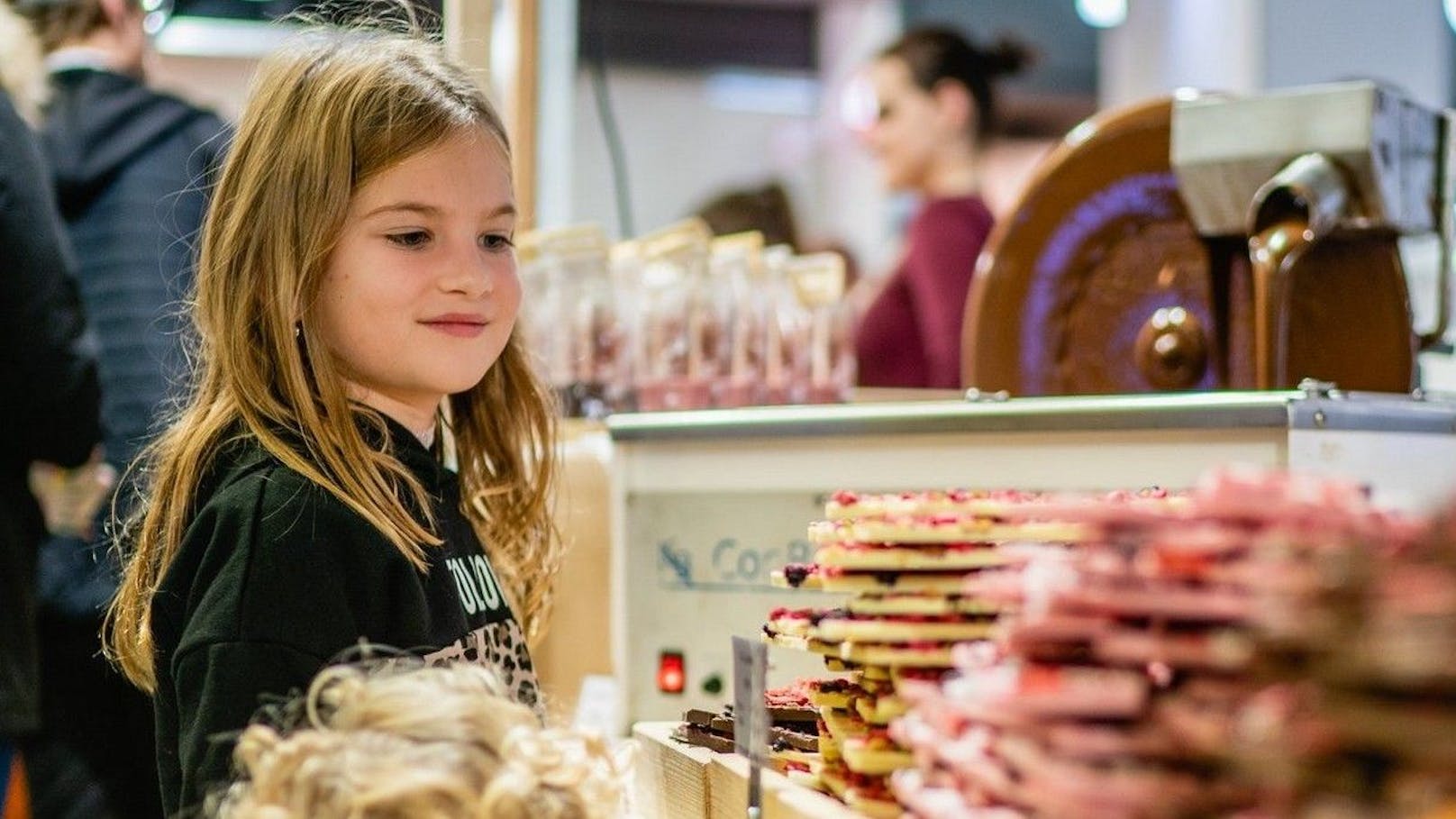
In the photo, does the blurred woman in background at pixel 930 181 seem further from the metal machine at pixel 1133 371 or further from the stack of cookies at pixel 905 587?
the stack of cookies at pixel 905 587

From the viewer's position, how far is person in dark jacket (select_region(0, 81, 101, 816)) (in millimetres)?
2461

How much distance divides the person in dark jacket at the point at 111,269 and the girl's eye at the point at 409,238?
1465mm

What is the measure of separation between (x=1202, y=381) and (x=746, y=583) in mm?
603


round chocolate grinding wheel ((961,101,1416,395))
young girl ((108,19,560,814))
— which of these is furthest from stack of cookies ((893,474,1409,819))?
round chocolate grinding wheel ((961,101,1416,395))

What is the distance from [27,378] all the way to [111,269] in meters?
0.44

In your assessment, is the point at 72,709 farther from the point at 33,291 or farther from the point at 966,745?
the point at 966,745

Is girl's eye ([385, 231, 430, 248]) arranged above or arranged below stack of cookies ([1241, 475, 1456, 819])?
above

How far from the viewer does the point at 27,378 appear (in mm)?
2570

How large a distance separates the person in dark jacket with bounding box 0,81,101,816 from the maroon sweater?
176 centimetres

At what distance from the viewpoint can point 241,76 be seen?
6.08 meters

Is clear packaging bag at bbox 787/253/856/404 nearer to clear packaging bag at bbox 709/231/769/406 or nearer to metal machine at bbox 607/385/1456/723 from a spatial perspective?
clear packaging bag at bbox 709/231/769/406

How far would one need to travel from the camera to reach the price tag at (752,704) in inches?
43.8

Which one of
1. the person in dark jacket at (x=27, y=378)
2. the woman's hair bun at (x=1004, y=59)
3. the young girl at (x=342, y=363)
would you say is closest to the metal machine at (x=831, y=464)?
the young girl at (x=342, y=363)

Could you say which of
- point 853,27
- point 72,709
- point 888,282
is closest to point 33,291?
point 72,709
